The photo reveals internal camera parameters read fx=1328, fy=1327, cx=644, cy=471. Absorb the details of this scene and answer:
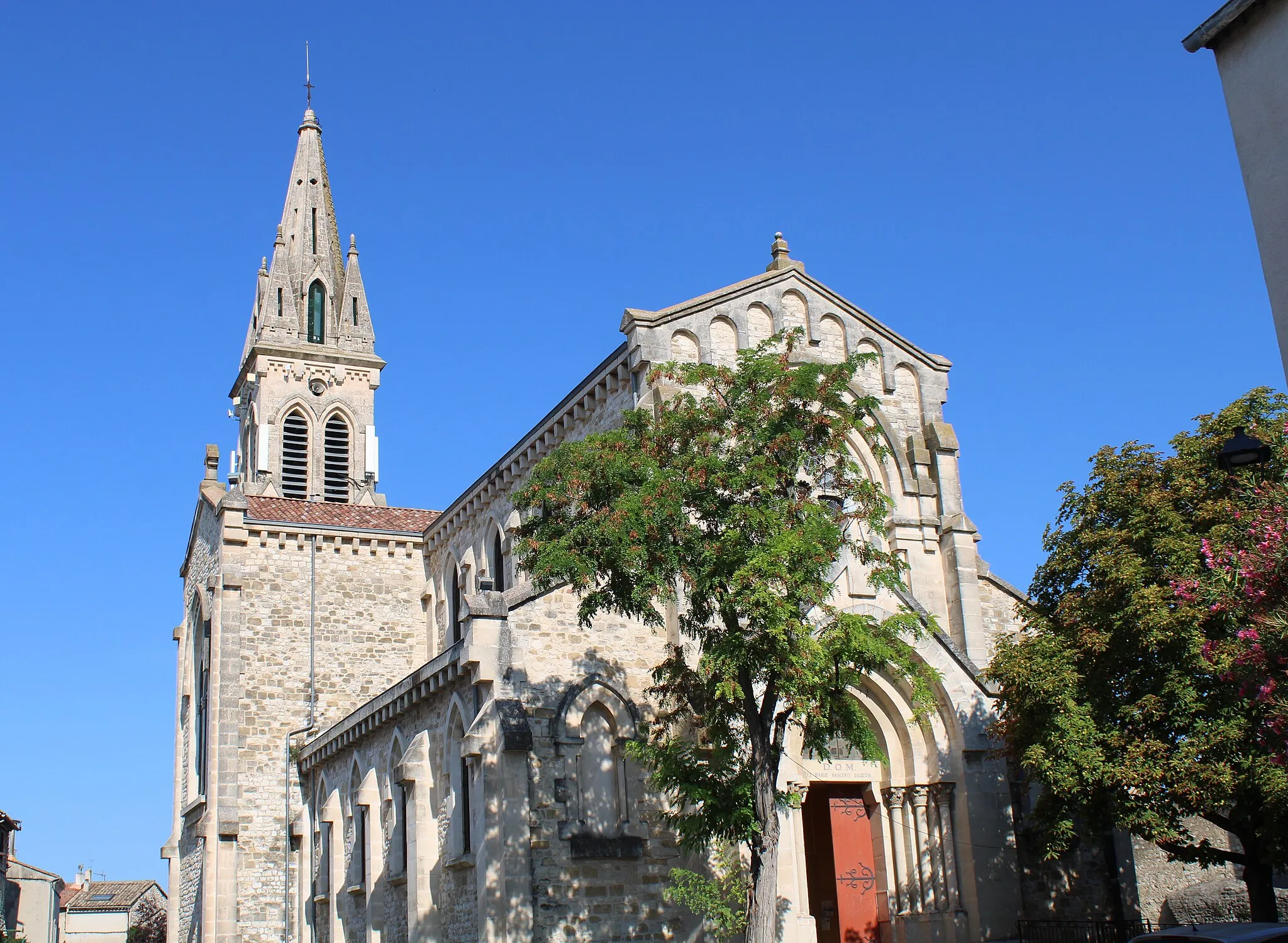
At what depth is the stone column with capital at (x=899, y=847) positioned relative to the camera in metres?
23.2

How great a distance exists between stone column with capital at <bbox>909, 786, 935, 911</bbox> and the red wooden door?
988 mm

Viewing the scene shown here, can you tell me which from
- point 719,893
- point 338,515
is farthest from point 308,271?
point 719,893

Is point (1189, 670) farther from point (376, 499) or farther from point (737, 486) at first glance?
point (376, 499)

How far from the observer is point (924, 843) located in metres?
23.3

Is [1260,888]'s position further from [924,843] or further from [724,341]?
Result: [724,341]

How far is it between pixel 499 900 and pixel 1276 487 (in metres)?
12.7

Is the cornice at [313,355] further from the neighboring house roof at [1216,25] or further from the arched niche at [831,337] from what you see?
the neighboring house roof at [1216,25]

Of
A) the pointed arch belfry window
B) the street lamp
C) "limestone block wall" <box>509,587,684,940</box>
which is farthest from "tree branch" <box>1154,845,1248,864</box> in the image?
the pointed arch belfry window

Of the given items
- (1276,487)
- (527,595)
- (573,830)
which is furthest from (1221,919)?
(527,595)

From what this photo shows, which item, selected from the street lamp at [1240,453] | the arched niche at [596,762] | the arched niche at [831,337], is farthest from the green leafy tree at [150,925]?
the street lamp at [1240,453]

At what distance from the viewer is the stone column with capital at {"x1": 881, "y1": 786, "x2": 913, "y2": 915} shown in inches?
915

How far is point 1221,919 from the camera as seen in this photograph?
25.6 meters

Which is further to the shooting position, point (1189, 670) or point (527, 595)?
point (527, 595)

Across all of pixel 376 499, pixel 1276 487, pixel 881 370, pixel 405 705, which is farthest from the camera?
pixel 376 499
